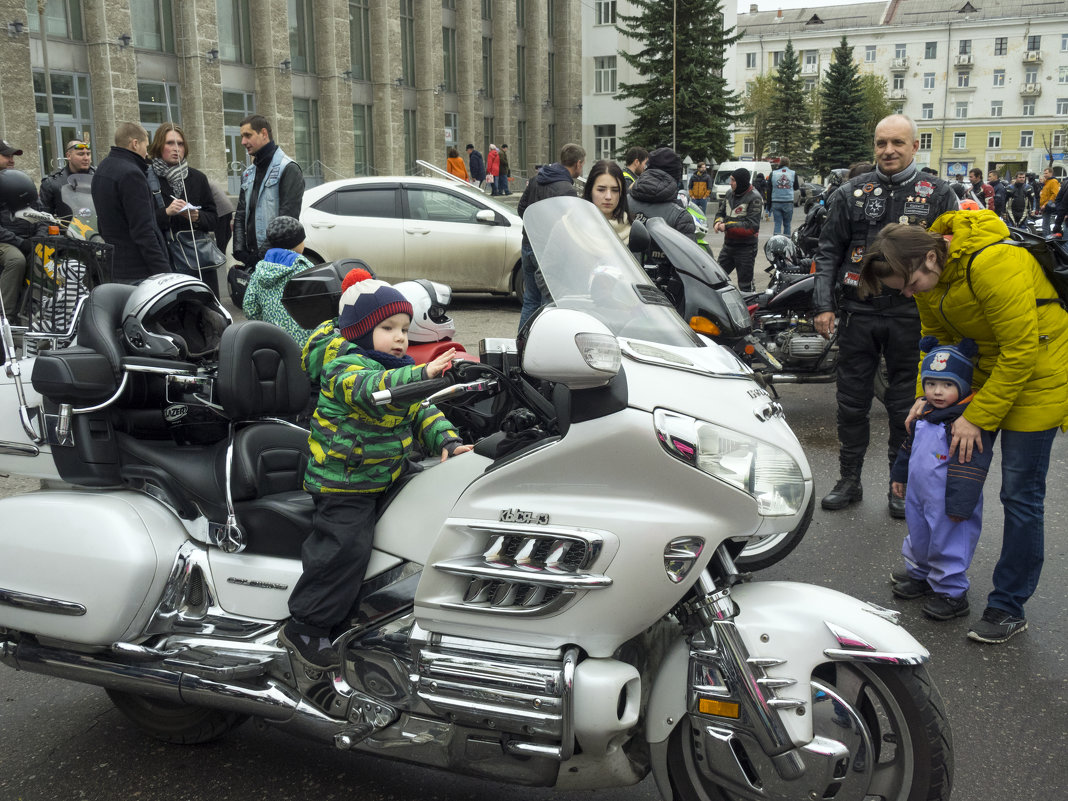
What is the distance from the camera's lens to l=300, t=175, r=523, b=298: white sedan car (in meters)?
12.3

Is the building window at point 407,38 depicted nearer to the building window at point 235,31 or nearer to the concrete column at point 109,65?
the building window at point 235,31

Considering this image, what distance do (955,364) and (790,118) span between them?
6949cm

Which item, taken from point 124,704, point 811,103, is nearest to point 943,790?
point 124,704

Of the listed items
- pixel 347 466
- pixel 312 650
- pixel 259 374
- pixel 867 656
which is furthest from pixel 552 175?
pixel 867 656

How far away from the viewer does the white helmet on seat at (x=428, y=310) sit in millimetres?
4949

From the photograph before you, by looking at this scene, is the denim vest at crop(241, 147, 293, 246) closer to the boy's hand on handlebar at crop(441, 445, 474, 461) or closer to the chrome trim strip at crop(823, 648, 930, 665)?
the boy's hand on handlebar at crop(441, 445, 474, 461)

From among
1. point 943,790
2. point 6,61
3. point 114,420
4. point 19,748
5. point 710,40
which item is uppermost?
point 710,40

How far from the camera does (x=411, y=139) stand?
4409cm

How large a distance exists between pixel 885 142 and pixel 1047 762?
11.2 feet

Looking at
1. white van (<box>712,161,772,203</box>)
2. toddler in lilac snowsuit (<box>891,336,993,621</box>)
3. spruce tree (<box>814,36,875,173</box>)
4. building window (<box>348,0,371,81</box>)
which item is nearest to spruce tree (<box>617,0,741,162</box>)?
white van (<box>712,161,772,203</box>)

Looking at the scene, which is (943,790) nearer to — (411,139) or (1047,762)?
(1047,762)

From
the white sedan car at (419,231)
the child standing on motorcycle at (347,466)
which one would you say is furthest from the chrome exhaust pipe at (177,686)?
the white sedan car at (419,231)

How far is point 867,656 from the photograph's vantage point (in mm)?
2463

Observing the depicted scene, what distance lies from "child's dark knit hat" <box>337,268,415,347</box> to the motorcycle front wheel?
136cm
